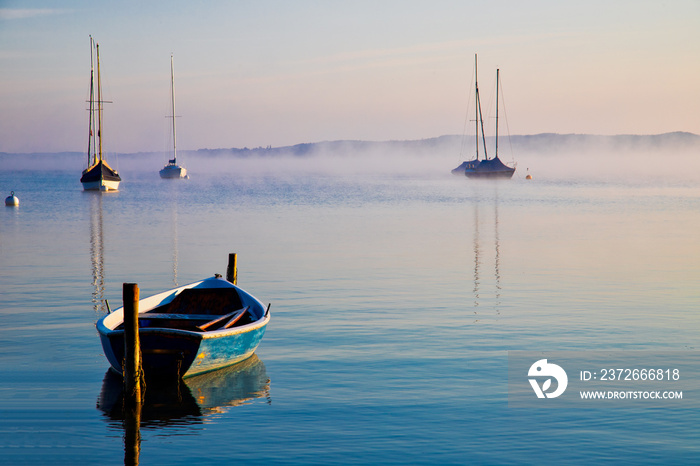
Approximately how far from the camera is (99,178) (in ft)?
291

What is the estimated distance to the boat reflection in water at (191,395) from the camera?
12.1 metres

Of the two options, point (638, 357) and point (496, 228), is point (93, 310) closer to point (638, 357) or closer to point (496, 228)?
point (638, 357)

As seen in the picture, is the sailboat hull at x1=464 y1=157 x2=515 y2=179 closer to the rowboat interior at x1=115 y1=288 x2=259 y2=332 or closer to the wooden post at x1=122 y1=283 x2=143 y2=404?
the rowboat interior at x1=115 y1=288 x2=259 y2=332

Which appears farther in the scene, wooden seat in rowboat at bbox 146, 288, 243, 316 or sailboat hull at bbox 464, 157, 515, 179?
sailboat hull at bbox 464, 157, 515, 179

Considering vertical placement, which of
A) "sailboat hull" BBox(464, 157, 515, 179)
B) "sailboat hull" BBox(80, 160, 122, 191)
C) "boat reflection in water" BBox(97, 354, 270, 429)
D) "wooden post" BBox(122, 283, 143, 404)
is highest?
"sailboat hull" BBox(464, 157, 515, 179)

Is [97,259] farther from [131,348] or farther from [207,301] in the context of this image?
[131,348]

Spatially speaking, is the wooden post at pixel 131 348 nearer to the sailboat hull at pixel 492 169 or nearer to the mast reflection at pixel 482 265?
the mast reflection at pixel 482 265

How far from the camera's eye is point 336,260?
31125 mm

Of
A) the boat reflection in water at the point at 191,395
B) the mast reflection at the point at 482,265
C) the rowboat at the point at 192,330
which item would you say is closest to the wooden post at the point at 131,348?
the boat reflection in water at the point at 191,395

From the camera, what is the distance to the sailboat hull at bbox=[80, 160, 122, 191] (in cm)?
8818

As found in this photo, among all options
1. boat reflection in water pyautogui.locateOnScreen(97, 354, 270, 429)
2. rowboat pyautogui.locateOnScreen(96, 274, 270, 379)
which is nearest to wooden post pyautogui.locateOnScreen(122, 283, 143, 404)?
boat reflection in water pyautogui.locateOnScreen(97, 354, 270, 429)

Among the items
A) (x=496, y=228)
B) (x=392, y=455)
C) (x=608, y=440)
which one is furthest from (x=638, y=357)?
(x=496, y=228)

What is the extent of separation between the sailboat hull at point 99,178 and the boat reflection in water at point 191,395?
78.5 meters

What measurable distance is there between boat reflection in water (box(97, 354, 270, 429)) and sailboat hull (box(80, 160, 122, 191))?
257 feet
